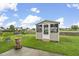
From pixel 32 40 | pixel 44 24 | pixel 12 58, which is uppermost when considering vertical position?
pixel 44 24

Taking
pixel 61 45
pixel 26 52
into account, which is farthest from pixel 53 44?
pixel 26 52

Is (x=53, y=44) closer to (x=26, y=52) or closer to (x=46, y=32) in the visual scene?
(x=46, y=32)

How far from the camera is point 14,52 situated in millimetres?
2561

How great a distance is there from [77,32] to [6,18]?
760 mm

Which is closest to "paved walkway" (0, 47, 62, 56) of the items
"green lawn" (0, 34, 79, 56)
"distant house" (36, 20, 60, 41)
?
"green lawn" (0, 34, 79, 56)

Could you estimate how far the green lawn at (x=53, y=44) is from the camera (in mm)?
2518

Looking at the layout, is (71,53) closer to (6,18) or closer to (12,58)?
(12,58)

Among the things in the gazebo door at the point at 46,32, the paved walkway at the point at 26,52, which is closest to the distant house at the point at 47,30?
the gazebo door at the point at 46,32

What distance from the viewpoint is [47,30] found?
2588 millimetres

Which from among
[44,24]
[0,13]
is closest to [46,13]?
[44,24]

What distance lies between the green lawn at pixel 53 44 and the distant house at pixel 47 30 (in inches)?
2.1

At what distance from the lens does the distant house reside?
8.39 ft

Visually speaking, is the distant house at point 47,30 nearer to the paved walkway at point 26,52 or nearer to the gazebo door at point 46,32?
the gazebo door at point 46,32

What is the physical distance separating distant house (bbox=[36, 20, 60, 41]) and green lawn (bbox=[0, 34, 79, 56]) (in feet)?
0.17
